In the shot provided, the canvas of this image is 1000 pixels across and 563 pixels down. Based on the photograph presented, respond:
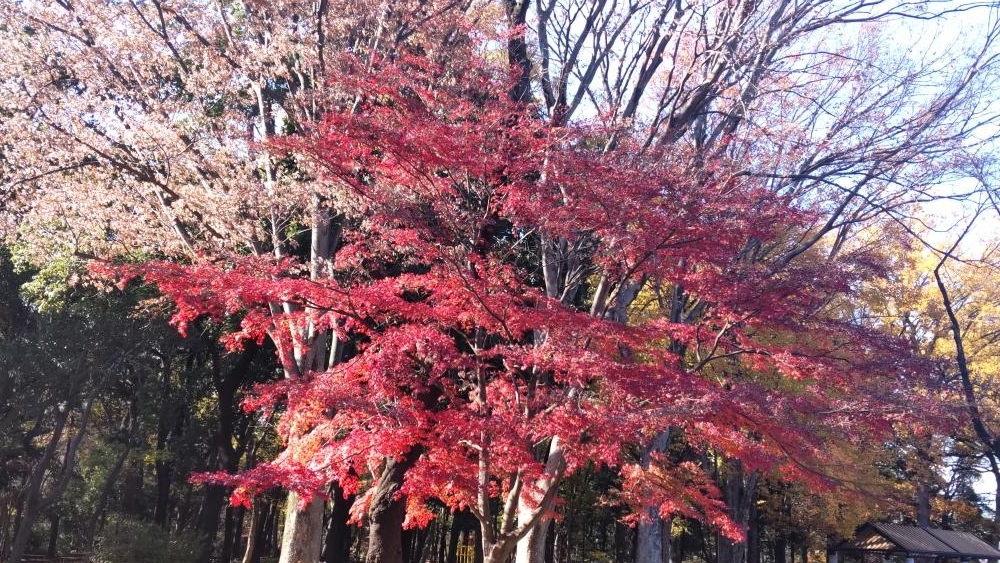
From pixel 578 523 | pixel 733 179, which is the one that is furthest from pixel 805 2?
pixel 578 523

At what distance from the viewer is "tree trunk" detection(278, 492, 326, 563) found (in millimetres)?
8672

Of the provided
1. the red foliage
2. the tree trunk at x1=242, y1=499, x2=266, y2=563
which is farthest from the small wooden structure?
the tree trunk at x1=242, y1=499, x2=266, y2=563

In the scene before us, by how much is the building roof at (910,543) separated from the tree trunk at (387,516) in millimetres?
12271

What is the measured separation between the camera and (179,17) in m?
9.75

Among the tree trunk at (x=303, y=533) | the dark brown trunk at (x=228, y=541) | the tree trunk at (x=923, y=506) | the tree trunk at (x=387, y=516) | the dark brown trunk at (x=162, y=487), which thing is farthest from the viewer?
the tree trunk at (x=923, y=506)

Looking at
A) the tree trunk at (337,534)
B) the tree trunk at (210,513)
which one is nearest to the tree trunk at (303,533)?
the tree trunk at (337,534)

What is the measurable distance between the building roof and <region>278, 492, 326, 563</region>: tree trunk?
14.3 m

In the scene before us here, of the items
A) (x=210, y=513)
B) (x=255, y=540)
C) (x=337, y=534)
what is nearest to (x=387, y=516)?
(x=337, y=534)

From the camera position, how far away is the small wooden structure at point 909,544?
1688 centimetres

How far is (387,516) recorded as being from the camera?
37.5ft

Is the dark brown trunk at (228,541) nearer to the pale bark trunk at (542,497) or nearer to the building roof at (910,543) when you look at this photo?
the pale bark trunk at (542,497)

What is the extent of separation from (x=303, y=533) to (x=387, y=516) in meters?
2.84

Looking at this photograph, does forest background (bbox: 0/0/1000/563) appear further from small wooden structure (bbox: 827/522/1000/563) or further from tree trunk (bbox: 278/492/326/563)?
small wooden structure (bbox: 827/522/1000/563)

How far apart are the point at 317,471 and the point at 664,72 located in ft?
28.4
